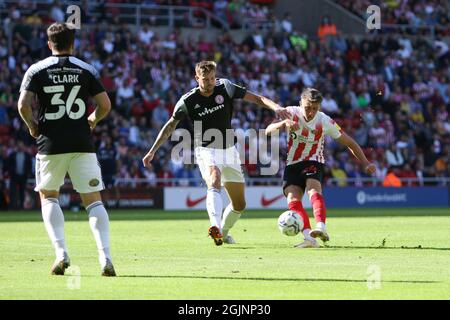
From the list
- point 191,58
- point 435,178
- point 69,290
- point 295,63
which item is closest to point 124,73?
point 191,58

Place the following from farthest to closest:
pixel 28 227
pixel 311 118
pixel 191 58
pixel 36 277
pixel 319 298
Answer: pixel 191 58 → pixel 28 227 → pixel 311 118 → pixel 36 277 → pixel 319 298

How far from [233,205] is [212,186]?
0.64 metres

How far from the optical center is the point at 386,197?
35938 mm

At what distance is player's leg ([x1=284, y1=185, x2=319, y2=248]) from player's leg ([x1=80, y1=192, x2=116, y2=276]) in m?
4.36

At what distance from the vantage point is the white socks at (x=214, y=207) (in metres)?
15.1

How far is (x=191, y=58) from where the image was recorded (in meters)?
36.2

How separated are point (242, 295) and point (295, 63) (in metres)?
30.0

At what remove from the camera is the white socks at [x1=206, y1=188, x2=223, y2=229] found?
1512 cm

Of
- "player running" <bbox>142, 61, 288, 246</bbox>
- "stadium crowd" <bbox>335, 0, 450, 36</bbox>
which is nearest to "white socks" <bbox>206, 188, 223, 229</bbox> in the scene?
"player running" <bbox>142, 61, 288, 246</bbox>

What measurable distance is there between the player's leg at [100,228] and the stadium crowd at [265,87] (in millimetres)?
19632

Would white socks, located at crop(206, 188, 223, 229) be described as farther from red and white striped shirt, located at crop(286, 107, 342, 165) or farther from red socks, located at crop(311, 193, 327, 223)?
red socks, located at crop(311, 193, 327, 223)

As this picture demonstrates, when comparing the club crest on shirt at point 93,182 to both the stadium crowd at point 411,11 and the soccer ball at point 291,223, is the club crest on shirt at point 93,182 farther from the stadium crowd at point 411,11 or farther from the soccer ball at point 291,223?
the stadium crowd at point 411,11

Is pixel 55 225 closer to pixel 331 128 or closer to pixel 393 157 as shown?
pixel 331 128
